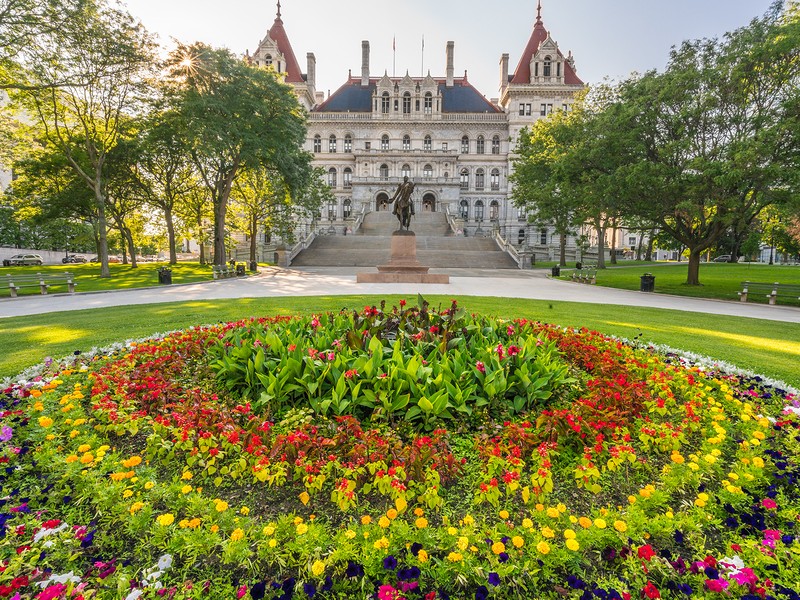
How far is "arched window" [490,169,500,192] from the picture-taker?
68062 millimetres

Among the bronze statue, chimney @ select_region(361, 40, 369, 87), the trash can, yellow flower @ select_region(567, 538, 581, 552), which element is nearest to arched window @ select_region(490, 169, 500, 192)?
chimney @ select_region(361, 40, 369, 87)

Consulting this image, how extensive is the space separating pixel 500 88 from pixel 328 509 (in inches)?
3215

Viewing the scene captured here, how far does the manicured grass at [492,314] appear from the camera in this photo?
7.77 m

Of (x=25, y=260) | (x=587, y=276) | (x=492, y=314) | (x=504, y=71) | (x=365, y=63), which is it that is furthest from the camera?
(x=365, y=63)

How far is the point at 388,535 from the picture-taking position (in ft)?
9.55

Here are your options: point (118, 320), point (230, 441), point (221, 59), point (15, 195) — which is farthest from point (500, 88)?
point (230, 441)

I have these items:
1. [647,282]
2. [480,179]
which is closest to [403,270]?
[647,282]

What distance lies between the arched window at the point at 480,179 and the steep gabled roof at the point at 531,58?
1477cm

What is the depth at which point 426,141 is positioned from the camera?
224 ft

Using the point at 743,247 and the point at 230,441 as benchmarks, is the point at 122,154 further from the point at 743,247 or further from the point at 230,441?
the point at 743,247

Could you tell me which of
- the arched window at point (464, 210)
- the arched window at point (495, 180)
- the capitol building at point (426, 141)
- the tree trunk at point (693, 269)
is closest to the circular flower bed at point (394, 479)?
the tree trunk at point (693, 269)

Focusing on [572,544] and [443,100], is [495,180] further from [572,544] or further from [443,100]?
[572,544]

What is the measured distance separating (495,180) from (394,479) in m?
70.5

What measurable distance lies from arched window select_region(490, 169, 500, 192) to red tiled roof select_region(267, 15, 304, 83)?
115 feet
